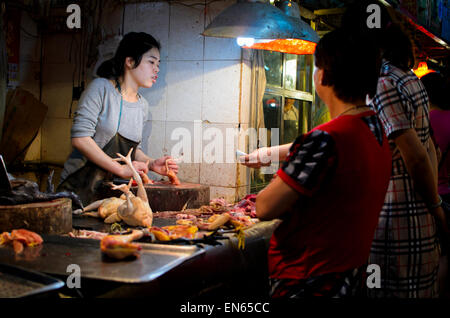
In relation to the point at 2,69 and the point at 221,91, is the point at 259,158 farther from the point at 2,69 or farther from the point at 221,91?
the point at 2,69

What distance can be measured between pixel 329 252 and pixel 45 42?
→ 5.76 m

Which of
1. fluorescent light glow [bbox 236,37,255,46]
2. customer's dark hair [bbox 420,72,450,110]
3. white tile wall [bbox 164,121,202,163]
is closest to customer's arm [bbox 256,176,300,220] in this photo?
customer's dark hair [bbox 420,72,450,110]

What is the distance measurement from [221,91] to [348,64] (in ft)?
11.5

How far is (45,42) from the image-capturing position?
6.32 meters

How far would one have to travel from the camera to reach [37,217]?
2.70 m

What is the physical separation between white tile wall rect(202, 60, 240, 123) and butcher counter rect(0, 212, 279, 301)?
2.49 metres

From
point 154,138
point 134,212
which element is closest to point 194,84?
point 154,138

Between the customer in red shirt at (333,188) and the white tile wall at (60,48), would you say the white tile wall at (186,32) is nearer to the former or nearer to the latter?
the white tile wall at (60,48)

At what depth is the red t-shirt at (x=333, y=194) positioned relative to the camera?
180cm

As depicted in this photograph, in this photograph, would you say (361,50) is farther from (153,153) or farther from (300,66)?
(300,66)

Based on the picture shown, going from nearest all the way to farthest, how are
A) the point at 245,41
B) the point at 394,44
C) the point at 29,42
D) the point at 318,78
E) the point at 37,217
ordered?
1. the point at 318,78
2. the point at 394,44
3. the point at 37,217
4. the point at 245,41
5. the point at 29,42

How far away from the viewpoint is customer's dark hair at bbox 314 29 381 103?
191cm

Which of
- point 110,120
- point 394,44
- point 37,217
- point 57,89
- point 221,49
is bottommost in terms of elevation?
point 37,217
